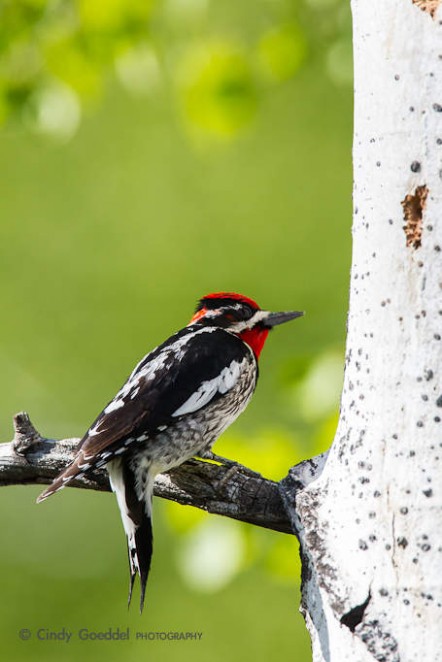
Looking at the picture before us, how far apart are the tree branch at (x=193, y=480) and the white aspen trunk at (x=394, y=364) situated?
10.5 inches

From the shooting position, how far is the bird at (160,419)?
215cm

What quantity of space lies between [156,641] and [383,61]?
17.4 feet

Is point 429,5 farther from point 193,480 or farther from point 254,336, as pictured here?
point 254,336

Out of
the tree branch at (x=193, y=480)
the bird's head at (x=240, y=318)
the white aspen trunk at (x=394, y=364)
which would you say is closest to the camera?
the white aspen trunk at (x=394, y=364)

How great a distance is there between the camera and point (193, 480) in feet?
6.98

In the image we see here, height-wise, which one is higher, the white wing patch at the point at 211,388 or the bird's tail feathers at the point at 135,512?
the white wing patch at the point at 211,388

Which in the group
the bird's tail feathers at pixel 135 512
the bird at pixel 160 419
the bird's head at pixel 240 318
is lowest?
the bird's tail feathers at pixel 135 512

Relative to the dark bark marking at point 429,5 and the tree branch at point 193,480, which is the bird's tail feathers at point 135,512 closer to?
the tree branch at point 193,480

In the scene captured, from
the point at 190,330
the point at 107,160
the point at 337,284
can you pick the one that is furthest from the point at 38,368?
the point at 190,330

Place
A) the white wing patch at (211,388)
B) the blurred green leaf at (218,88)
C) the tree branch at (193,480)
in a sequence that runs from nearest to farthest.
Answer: the tree branch at (193,480)
the white wing patch at (211,388)
the blurred green leaf at (218,88)

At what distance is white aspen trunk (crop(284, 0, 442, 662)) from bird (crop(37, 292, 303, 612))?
2.10 feet

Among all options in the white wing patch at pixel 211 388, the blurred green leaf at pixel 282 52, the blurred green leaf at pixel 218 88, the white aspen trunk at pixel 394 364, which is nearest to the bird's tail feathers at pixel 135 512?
the white wing patch at pixel 211 388

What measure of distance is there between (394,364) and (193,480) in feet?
2.46

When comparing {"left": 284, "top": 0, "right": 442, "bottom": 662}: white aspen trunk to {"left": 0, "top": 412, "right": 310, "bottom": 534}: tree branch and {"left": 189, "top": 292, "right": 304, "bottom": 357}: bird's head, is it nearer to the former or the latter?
{"left": 0, "top": 412, "right": 310, "bottom": 534}: tree branch
